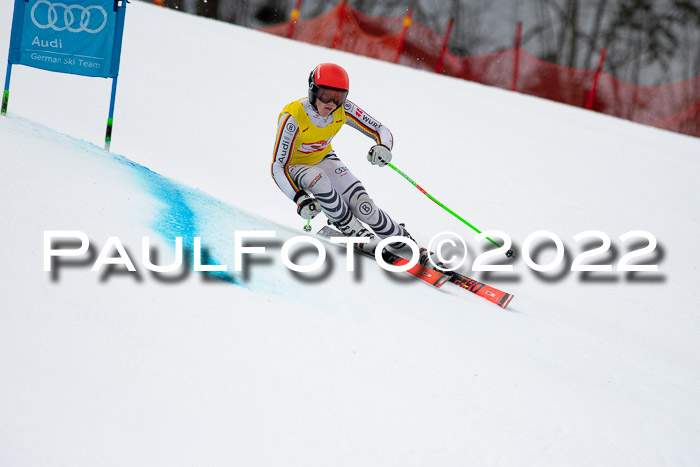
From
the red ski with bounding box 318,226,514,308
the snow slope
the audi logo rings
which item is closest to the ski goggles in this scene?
the snow slope

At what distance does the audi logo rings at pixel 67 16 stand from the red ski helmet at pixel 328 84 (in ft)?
6.98

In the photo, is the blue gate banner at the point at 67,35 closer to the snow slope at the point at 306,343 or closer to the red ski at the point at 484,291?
the snow slope at the point at 306,343

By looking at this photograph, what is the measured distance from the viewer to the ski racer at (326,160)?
3.84 m

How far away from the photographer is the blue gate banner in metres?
4.61

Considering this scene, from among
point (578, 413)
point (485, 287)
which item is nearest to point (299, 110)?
point (485, 287)

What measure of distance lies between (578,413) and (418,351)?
0.68 metres

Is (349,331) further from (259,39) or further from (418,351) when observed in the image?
(259,39)

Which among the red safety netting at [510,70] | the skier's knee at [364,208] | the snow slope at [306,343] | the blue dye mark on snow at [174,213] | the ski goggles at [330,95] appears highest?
the red safety netting at [510,70]

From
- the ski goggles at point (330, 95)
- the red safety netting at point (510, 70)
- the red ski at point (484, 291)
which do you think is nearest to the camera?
the red ski at point (484, 291)

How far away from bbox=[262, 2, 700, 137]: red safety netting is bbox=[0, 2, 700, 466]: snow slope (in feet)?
14.8

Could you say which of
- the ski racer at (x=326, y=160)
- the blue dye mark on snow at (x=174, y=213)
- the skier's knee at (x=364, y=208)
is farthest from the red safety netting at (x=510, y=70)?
the blue dye mark on snow at (x=174, y=213)

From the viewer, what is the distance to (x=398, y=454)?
5.93 ft

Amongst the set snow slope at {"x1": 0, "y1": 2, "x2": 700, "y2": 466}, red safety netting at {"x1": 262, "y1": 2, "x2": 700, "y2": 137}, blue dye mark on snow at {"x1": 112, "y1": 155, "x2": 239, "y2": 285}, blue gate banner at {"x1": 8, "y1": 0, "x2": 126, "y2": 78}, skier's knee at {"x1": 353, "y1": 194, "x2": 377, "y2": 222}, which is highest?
red safety netting at {"x1": 262, "y1": 2, "x2": 700, "y2": 137}

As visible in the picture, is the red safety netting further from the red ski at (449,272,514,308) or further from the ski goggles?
the ski goggles
